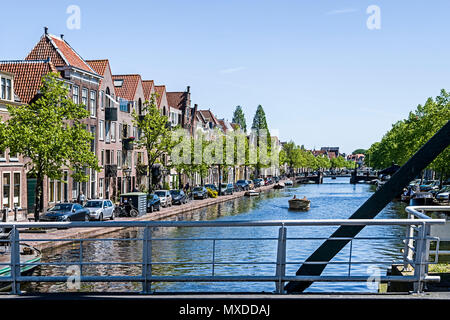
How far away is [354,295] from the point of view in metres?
7.13

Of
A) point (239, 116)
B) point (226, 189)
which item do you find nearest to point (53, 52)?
point (226, 189)

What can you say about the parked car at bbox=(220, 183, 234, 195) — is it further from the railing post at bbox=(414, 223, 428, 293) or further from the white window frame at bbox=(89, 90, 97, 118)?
the railing post at bbox=(414, 223, 428, 293)

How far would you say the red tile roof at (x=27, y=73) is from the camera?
42438mm

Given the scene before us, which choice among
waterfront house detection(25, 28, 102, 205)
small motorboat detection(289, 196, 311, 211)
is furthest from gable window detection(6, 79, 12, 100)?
small motorboat detection(289, 196, 311, 211)

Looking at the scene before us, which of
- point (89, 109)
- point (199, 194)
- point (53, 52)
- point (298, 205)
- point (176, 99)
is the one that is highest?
point (176, 99)

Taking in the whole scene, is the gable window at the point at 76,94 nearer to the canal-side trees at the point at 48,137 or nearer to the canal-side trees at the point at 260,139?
the canal-side trees at the point at 48,137

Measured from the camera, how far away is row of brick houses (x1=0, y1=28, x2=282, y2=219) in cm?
3791

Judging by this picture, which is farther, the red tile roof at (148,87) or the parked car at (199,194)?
the red tile roof at (148,87)

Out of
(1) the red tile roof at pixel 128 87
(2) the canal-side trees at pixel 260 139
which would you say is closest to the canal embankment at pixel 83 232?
(1) the red tile roof at pixel 128 87

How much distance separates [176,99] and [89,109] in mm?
40569

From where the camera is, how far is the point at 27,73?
43.7m

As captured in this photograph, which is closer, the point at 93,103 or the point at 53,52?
the point at 53,52

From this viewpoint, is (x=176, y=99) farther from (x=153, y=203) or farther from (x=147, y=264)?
(x=147, y=264)

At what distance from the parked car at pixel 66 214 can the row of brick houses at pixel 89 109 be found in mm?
1652
